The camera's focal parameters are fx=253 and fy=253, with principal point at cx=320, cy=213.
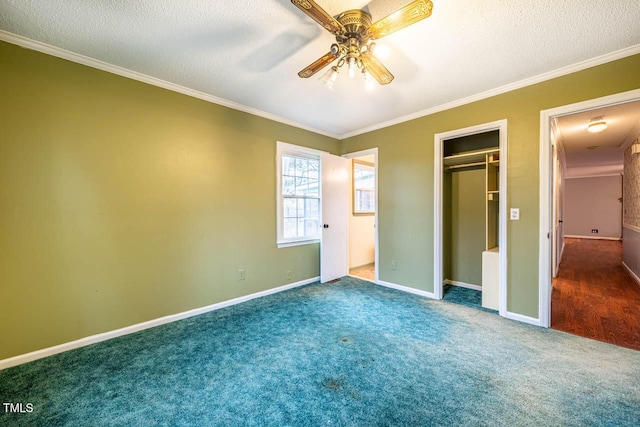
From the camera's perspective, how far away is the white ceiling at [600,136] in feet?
10.7

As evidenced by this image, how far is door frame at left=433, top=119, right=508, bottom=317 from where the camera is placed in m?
2.78

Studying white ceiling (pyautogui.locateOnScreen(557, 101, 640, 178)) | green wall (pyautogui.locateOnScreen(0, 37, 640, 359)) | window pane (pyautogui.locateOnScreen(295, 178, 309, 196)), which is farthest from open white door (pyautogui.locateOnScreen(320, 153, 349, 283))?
white ceiling (pyautogui.locateOnScreen(557, 101, 640, 178))

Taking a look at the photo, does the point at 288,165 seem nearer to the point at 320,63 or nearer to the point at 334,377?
the point at 320,63

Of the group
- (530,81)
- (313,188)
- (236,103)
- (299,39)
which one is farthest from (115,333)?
(530,81)

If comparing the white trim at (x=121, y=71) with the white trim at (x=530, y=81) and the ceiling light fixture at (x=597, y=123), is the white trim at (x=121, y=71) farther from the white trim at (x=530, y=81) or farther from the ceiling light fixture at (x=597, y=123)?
the ceiling light fixture at (x=597, y=123)

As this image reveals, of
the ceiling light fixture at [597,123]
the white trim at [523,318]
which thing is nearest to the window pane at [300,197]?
the white trim at [523,318]

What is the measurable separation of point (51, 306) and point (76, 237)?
0.58m

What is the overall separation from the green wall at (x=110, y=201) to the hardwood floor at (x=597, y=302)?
3656 millimetres

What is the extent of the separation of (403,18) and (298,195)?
9.10 ft

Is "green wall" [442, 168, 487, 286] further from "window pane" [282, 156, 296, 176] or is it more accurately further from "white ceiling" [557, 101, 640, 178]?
"window pane" [282, 156, 296, 176]

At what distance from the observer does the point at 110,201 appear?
7.75 ft

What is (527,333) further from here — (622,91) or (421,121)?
(421,121)

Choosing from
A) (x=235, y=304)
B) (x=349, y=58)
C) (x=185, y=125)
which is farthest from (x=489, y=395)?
(x=185, y=125)

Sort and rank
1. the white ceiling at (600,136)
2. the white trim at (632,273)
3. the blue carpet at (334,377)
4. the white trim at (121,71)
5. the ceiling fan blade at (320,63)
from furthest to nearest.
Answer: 1. the white trim at (632,273)
2. the white ceiling at (600,136)
3. the white trim at (121,71)
4. the ceiling fan blade at (320,63)
5. the blue carpet at (334,377)
